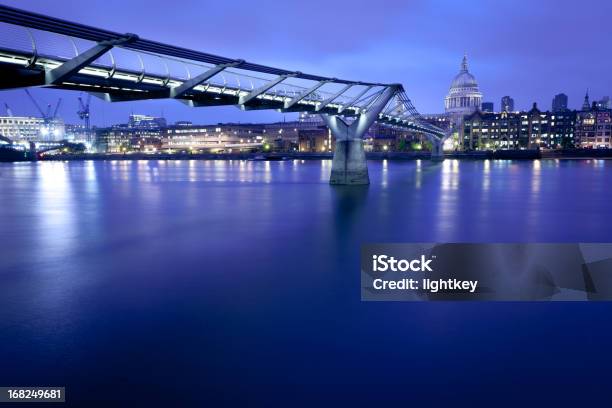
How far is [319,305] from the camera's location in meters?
14.6

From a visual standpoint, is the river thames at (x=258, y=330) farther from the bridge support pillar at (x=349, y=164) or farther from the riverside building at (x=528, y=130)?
the riverside building at (x=528, y=130)

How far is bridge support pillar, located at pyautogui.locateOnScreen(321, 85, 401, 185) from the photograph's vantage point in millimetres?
52281

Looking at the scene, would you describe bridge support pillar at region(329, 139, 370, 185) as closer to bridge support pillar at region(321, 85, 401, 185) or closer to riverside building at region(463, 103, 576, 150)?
bridge support pillar at region(321, 85, 401, 185)

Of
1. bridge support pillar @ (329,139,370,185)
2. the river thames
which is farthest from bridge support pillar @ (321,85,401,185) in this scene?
the river thames

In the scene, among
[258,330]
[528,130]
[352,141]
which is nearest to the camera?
[258,330]

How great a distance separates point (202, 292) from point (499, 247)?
45.8ft

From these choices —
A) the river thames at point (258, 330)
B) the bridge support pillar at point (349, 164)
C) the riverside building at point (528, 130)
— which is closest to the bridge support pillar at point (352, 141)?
the bridge support pillar at point (349, 164)

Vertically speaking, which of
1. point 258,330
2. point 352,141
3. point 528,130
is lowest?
point 258,330

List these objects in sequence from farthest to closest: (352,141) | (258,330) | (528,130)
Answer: (528,130), (352,141), (258,330)

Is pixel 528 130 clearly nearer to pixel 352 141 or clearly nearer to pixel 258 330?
pixel 352 141

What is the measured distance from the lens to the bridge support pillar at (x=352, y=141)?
5228cm

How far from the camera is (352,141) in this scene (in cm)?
5194

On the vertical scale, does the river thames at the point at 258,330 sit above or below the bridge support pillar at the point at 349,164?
below

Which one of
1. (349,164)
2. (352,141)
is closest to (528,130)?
(349,164)
